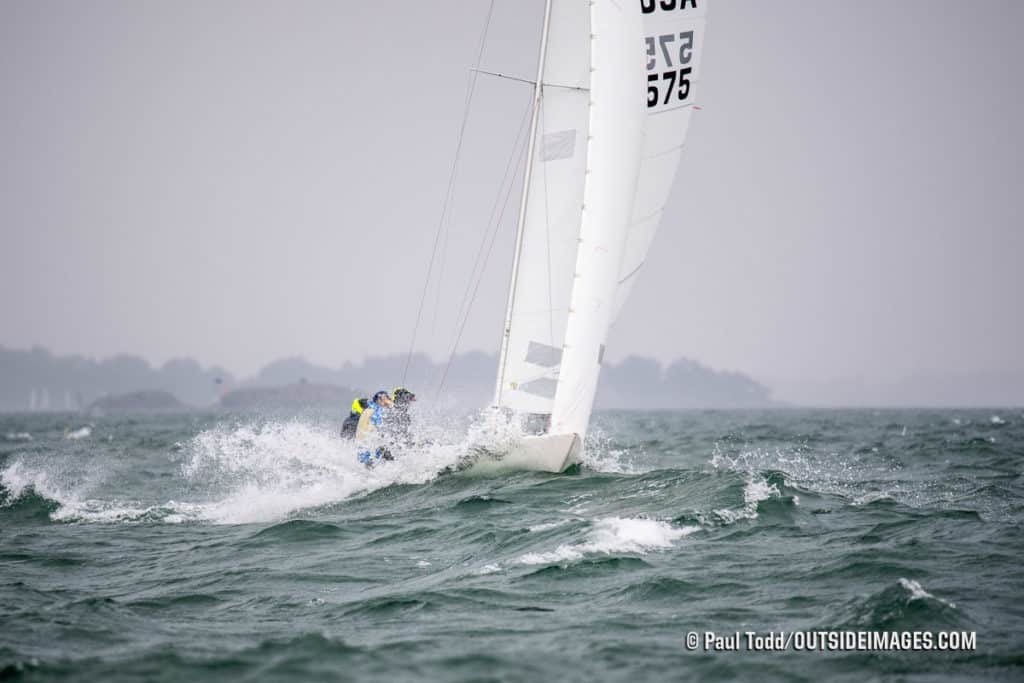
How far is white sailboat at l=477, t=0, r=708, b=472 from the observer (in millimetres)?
15250

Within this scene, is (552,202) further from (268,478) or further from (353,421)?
(268,478)

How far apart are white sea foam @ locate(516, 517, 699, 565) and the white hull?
162 inches

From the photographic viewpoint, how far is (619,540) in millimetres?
9898

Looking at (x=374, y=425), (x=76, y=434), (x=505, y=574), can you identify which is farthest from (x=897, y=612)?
(x=76, y=434)

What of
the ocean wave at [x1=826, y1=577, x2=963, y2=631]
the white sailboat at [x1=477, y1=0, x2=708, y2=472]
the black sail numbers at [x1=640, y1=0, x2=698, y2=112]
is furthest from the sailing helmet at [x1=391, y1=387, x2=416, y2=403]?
the ocean wave at [x1=826, y1=577, x2=963, y2=631]

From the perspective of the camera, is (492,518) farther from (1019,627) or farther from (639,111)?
(639,111)

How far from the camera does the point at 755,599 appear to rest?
7.89 meters

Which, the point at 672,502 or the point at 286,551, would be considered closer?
the point at 286,551

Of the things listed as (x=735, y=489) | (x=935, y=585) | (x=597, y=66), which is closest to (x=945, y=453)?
(x=735, y=489)

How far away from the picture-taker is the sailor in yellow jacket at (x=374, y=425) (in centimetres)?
1681

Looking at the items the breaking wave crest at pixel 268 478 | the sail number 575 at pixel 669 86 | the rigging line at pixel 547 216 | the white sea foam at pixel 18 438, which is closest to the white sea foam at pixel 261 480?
the breaking wave crest at pixel 268 478

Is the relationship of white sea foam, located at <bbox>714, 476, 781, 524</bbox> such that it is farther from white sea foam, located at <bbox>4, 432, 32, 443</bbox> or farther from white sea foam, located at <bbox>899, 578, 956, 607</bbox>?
white sea foam, located at <bbox>4, 432, 32, 443</bbox>

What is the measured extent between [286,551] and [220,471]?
10.0 meters

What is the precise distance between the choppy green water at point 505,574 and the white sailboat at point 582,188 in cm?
133
